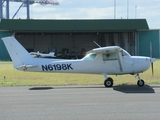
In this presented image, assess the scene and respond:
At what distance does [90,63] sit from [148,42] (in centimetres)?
4577

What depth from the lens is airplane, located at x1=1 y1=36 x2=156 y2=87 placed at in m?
15.5

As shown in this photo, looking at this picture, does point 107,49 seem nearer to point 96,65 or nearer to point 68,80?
point 96,65

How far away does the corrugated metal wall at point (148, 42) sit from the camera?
59.6 meters

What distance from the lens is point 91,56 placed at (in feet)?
52.2

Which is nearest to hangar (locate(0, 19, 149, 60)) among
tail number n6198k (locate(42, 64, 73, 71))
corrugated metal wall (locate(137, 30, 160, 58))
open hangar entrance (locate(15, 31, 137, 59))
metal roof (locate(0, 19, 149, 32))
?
metal roof (locate(0, 19, 149, 32))

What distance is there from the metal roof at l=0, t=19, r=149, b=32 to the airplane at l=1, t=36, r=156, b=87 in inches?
1655

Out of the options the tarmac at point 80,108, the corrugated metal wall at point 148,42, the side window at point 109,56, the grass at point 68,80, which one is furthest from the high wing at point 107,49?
the corrugated metal wall at point 148,42

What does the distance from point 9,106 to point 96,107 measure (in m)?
2.70

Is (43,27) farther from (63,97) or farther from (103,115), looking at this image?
(103,115)

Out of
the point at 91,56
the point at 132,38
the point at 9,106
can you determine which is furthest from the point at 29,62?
the point at 132,38

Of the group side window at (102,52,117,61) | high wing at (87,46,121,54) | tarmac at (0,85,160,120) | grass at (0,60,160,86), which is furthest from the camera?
grass at (0,60,160,86)

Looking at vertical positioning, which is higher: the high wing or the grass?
the high wing

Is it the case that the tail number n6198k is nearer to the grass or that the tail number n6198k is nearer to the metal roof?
the grass

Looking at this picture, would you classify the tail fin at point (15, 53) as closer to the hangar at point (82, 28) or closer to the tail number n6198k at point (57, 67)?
the tail number n6198k at point (57, 67)
